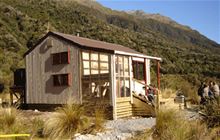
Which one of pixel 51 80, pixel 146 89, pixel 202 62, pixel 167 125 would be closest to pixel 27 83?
pixel 51 80

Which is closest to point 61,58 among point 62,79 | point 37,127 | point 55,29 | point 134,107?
point 62,79

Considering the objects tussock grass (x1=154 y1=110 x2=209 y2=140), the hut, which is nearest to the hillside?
the hut

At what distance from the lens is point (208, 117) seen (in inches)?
400

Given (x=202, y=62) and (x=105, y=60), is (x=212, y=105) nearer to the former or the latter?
(x=105, y=60)

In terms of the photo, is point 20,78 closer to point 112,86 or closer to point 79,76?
point 79,76

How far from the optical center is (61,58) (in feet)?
58.4

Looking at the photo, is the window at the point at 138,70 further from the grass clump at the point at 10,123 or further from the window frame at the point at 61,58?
the grass clump at the point at 10,123

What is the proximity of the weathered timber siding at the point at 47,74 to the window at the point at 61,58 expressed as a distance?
0.16m

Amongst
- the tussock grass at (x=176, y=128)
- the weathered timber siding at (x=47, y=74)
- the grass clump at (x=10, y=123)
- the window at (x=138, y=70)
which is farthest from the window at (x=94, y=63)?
the tussock grass at (x=176, y=128)

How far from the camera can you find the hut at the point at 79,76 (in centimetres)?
1581

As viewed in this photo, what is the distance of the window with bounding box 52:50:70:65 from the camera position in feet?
57.3

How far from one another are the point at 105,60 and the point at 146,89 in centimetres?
273

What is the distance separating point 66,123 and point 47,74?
27.2 ft

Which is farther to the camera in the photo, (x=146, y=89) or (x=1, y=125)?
(x=146, y=89)
